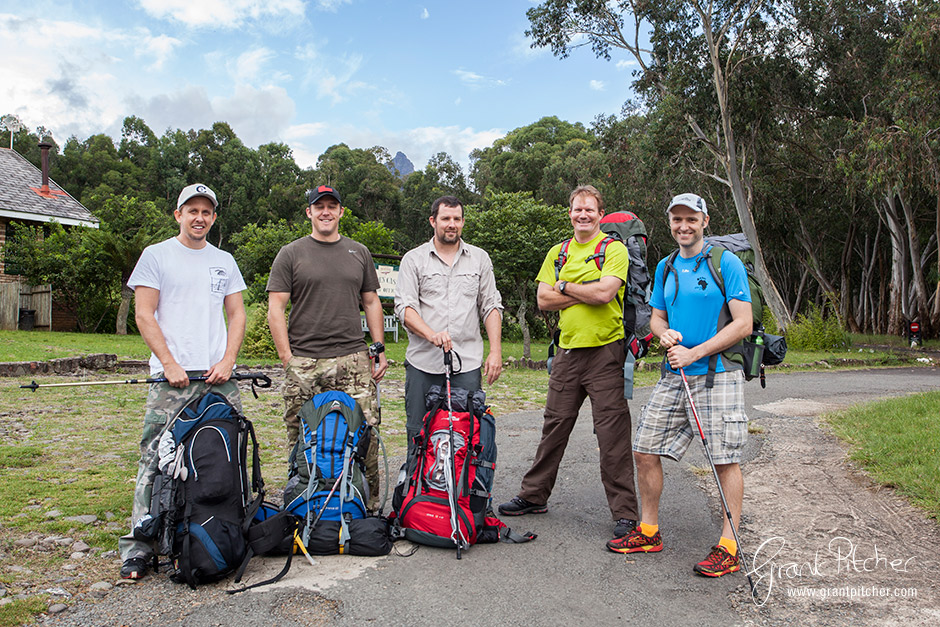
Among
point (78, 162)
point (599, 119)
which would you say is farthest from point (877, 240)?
point (78, 162)

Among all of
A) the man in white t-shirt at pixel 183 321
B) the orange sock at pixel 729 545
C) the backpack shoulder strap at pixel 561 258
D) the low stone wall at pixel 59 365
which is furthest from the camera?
the low stone wall at pixel 59 365

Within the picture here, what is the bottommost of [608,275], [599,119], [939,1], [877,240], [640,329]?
[640,329]

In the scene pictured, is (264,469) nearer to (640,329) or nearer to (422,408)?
(422,408)

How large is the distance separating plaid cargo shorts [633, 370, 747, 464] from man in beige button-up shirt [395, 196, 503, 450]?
1.12 m

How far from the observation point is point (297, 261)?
186 inches

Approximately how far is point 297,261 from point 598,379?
2192 mm

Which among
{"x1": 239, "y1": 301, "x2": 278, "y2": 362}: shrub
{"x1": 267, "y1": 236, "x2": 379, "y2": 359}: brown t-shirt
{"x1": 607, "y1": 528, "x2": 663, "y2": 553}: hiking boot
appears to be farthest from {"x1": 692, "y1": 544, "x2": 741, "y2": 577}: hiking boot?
{"x1": 239, "y1": 301, "x2": 278, "y2": 362}: shrub

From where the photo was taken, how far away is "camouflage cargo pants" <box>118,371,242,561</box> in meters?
3.84

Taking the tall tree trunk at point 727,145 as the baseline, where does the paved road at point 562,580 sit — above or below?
below

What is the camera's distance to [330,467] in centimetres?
419

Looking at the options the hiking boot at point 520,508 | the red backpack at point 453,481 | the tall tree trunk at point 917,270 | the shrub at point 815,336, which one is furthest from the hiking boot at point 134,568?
the tall tree trunk at point 917,270

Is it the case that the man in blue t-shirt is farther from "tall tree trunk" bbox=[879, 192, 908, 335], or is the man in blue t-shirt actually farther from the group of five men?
"tall tree trunk" bbox=[879, 192, 908, 335]

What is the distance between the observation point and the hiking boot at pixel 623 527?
14.5ft

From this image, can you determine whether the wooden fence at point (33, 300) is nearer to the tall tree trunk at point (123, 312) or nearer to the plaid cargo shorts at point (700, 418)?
the tall tree trunk at point (123, 312)
